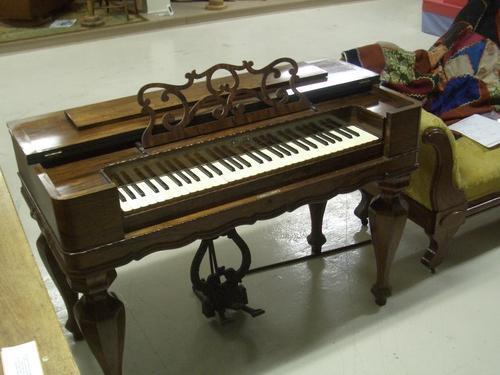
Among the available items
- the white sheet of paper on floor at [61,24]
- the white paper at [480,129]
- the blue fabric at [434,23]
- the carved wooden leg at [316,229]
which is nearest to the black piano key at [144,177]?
the carved wooden leg at [316,229]

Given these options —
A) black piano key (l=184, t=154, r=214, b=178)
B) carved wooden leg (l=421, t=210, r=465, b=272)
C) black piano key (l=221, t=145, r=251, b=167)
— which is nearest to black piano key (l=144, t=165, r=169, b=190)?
black piano key (l=184, t=154, r=214, b=178)

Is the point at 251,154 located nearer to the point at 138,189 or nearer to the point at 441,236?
the point at 138,189

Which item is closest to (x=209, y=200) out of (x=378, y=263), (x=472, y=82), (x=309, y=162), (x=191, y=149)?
(x=191, y=149)

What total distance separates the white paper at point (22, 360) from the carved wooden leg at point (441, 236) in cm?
171

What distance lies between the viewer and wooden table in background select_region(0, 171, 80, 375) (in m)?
1.24

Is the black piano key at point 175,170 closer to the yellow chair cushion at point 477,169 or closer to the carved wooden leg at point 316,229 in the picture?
the carved wooden leg at point 316,229

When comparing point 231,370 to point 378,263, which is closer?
point 231,370

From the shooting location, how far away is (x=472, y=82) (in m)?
2.96

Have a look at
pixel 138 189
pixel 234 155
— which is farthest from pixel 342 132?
pixel 138 189

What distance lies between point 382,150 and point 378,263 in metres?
0.52

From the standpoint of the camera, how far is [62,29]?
20.5 feet

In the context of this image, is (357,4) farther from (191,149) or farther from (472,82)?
(191,149)

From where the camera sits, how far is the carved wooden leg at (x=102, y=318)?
5.49 feet

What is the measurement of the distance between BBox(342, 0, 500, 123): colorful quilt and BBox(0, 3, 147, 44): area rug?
13.7 ft
